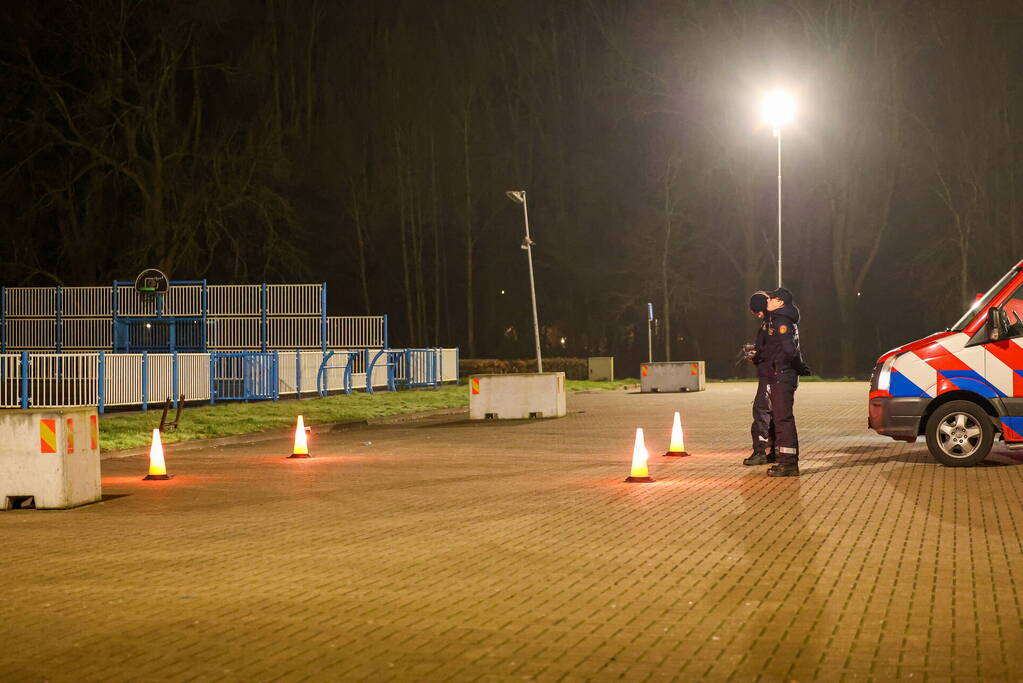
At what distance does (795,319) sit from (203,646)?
10.4 m

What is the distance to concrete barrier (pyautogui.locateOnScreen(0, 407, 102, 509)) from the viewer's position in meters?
13.1

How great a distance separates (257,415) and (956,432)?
16.2 meters

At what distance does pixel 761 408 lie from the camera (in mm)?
17094

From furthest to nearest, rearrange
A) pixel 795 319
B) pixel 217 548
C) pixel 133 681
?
pixel 795 319
pixel 217 548
pixel 133 681

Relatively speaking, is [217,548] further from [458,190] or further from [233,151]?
[458,190]

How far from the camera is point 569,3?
71125mm

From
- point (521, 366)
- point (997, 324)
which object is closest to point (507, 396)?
point (997, 324)

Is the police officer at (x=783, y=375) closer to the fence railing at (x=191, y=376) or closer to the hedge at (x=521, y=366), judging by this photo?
the fence railing at (x=191, y=376)

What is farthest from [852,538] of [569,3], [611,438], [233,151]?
[569,3]

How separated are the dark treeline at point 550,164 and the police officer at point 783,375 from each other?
38.6 metres

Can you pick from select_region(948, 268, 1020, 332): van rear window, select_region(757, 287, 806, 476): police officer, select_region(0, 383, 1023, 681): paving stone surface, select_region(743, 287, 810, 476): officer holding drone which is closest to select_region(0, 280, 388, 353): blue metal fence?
select_region(0, 383, 1023, 681): paving stone surface

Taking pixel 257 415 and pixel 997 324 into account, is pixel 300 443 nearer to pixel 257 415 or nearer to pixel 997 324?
pixel 997 324

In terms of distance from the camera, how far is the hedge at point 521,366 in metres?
58.3

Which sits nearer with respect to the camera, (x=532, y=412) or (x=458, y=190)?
(x=532, y=412)
